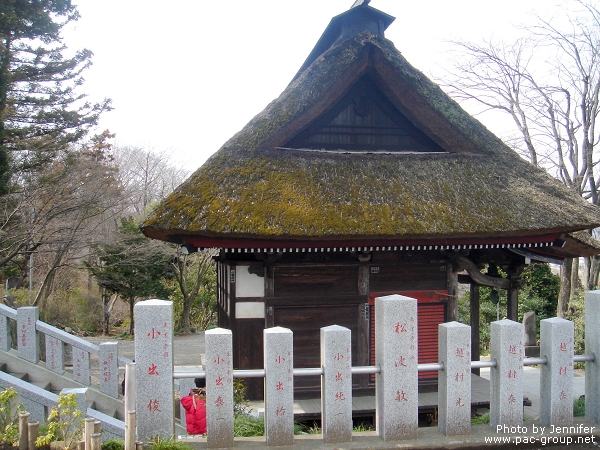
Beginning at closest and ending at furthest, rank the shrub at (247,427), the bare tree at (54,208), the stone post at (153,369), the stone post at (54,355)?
the stone post at (153,369) < the shrub at (247,427) < the stone post at (54,355) < the bare tree at (54,208)

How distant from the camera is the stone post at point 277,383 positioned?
14.3 feet

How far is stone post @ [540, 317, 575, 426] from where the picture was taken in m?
4.87

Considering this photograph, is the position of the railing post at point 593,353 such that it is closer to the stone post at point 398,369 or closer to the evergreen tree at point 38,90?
the stone post at point 398,369

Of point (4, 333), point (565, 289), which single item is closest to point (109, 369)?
point (4, 333)

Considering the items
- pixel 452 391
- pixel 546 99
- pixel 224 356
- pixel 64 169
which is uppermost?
pixel 546 99

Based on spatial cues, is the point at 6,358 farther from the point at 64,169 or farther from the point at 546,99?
the point at 546,99

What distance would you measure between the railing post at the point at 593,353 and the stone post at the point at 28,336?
7039 millimetres

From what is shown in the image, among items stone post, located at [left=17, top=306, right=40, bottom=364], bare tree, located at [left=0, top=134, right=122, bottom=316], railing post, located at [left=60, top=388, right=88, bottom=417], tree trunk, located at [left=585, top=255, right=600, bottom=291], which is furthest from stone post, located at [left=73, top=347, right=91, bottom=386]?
tree trunk, located at [left=585, top=255, right=600, bottom=291]

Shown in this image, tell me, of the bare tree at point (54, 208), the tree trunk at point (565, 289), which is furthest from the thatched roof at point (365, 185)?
the tree trunk at point (565, 289)

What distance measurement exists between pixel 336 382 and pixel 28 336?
4748 mm

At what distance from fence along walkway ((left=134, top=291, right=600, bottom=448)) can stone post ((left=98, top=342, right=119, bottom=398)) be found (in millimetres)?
3044

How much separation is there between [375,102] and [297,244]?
374 cm

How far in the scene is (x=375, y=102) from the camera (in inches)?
363

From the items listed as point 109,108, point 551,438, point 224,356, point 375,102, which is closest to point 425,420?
point 551,438
